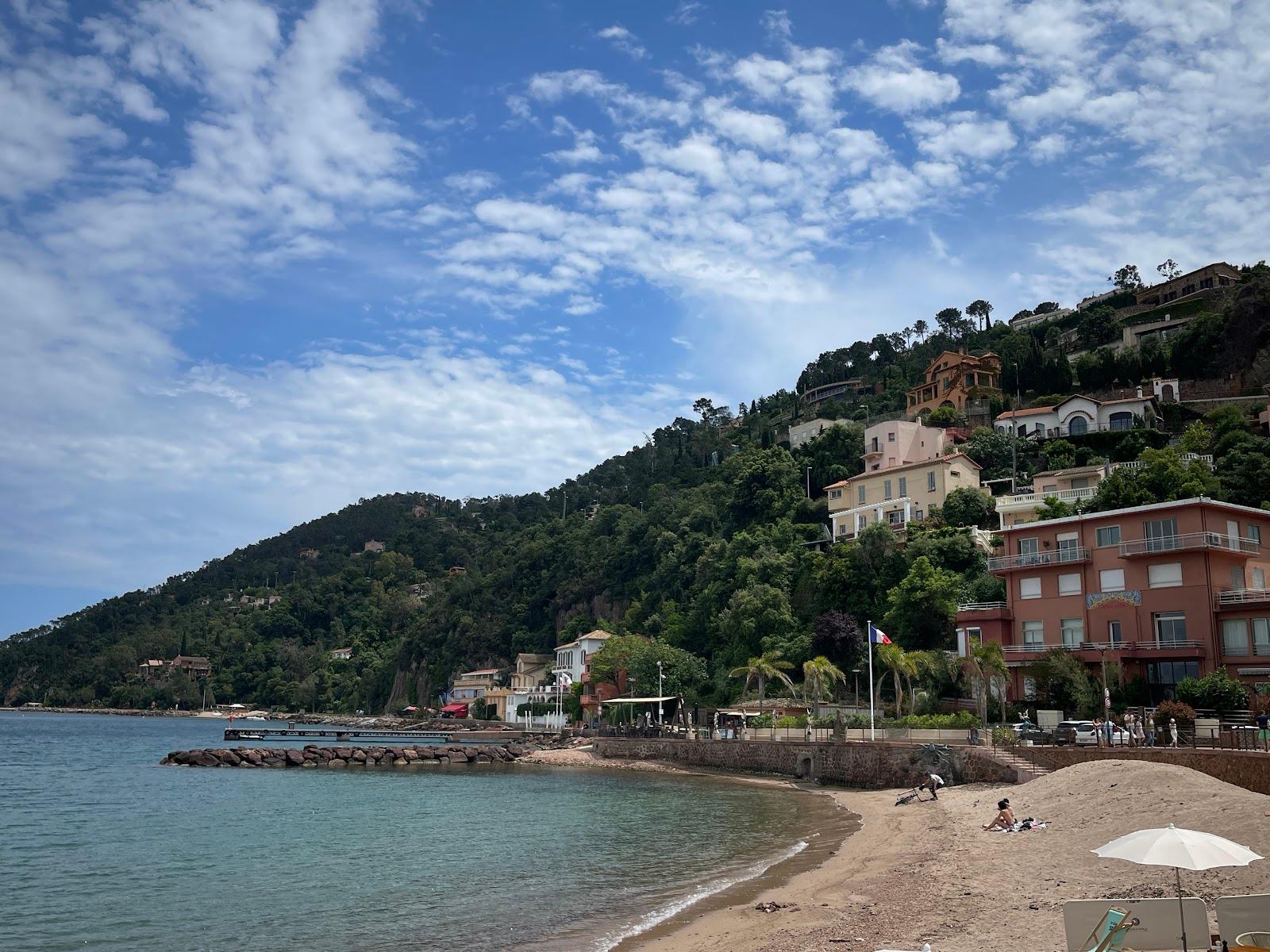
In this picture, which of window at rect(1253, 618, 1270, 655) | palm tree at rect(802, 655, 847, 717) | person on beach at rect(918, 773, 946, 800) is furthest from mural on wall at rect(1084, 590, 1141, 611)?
palm tree at rect(802, 655, 847, 717)

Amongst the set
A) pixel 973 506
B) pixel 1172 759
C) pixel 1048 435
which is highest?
pixel 1048 435

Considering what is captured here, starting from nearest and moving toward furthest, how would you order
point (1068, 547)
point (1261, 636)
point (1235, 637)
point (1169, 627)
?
point (1261, 636) < point (1235, 637) < point (1169, 627) < point (1068, 547)

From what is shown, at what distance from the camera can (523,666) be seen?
10931 cm

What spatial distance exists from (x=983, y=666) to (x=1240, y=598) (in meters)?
9.94

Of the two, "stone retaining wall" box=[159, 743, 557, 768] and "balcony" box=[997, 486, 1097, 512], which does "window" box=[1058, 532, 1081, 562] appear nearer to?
"balcony" box=[997, 486, 1097, 512]

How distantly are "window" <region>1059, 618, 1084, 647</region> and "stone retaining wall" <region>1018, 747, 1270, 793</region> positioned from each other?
1115 centimetres

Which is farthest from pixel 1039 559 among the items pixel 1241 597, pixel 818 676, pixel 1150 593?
pixel 818 676

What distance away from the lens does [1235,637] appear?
36562 mm

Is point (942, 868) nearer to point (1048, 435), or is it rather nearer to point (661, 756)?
point (661, 756)

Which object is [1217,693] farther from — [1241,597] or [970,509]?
[970,509]

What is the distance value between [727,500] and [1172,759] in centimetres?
6444

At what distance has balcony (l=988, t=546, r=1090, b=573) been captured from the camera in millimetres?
41719

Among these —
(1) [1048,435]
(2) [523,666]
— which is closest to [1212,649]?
(1) [1048,435]

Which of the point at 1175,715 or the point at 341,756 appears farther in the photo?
the point at 341,756
